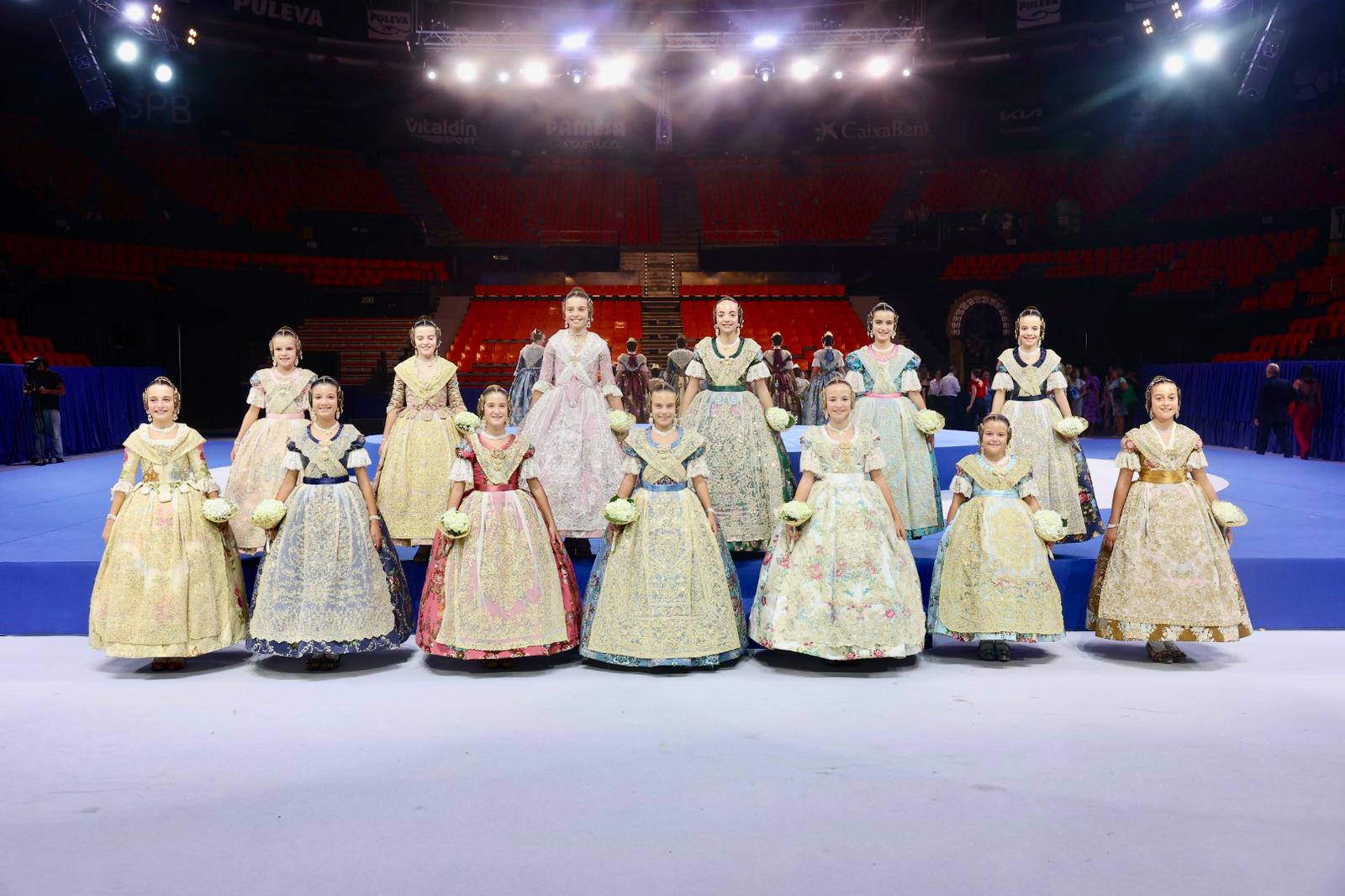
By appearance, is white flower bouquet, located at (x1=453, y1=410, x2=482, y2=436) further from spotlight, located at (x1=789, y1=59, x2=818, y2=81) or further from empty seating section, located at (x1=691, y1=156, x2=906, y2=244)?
empty seating section, located at (x1=691, y1=156, x2=906, y2=244)

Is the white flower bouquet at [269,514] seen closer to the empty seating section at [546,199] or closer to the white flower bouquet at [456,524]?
the white flower bouquet at [456,524]

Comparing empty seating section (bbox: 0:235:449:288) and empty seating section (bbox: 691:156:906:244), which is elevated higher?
empty seating section (bbox: 691:156:906:244)

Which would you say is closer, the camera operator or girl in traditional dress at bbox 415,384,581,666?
girl in traditional dress at bbox 415,384,581,666

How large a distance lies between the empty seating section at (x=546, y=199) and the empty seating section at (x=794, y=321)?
3246mm

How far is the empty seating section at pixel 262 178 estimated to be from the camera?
1970 cm

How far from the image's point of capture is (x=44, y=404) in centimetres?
1130

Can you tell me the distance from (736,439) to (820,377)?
25.0 feet

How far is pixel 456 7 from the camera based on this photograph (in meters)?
21.8

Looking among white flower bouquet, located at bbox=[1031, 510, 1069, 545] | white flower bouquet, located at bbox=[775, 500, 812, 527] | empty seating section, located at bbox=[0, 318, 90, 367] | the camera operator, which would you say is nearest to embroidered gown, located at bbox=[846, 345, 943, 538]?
white flower bouquet, located at bbox=[1031, 510, 1069, 545]

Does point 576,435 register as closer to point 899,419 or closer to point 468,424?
point 468,424

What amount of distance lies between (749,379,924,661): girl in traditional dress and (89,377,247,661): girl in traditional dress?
7.68 ft

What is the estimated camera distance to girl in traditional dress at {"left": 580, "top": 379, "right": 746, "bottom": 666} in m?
4.25

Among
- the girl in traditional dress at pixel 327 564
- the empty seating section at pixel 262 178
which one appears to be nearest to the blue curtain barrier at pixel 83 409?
the empty seating section at pixel 262 178

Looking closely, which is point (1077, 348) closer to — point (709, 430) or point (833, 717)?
point (709, 430)
